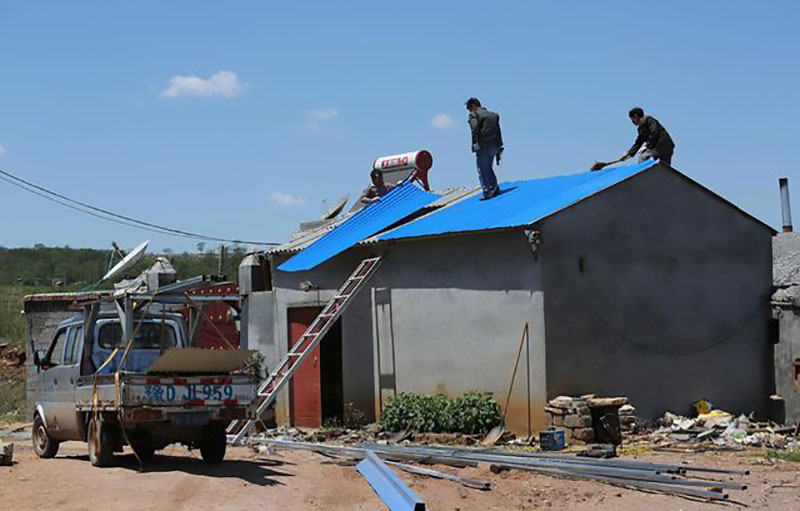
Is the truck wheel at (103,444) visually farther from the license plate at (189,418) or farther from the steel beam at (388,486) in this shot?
the steel beam at (388,486)

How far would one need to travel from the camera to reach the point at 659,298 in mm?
19328

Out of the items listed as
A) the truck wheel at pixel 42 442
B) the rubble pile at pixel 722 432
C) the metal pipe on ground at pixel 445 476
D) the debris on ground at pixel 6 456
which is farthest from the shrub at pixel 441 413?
the debris on ground at pixel 6 456

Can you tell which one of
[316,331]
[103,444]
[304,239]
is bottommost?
[103,444]

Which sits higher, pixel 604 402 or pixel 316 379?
pixel 316 379

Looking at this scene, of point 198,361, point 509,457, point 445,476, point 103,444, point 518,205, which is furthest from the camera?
point 518,205

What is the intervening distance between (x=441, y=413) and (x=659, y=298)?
4332 mm

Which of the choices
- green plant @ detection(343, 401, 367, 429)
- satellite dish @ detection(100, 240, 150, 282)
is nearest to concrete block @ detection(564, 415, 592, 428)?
green plant @ detection(343, 401, 367, 429)

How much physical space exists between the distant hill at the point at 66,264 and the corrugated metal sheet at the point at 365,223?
118 ft

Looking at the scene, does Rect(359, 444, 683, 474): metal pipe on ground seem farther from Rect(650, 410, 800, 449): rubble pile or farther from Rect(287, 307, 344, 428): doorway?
Rect(287, 307, 344, 428): doorway

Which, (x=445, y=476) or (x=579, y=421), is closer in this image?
(x=445, y=476)

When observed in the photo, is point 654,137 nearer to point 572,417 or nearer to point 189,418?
point 572,417

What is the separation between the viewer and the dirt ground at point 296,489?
37.7 feet

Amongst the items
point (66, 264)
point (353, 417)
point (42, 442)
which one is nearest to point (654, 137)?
point (353, 417)

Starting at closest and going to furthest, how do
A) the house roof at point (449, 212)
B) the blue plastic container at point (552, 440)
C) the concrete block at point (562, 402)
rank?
the blue plastic container at point (552, 440) < the concrete block at point (562, 402) < the house roof at point (449, 212)
